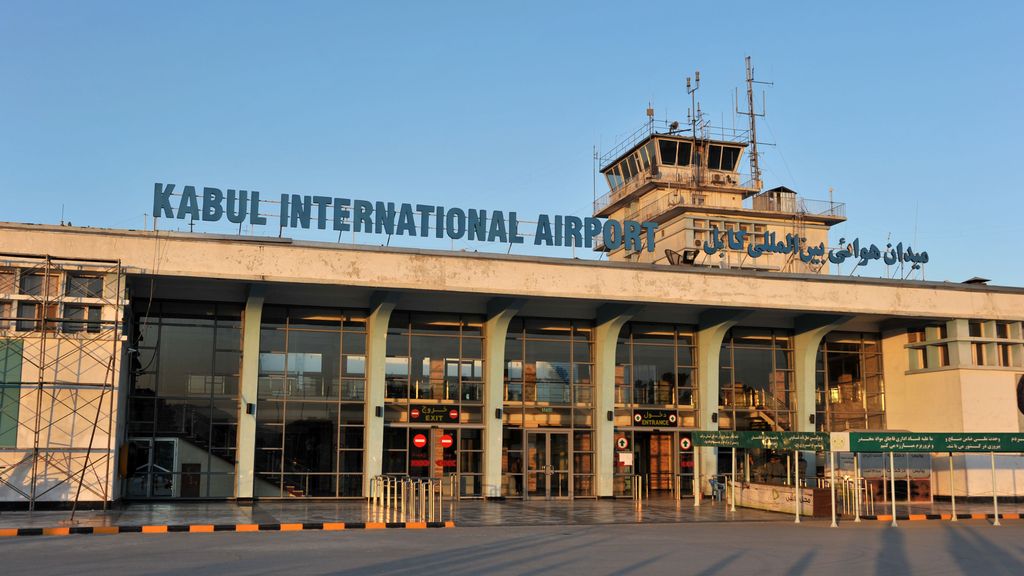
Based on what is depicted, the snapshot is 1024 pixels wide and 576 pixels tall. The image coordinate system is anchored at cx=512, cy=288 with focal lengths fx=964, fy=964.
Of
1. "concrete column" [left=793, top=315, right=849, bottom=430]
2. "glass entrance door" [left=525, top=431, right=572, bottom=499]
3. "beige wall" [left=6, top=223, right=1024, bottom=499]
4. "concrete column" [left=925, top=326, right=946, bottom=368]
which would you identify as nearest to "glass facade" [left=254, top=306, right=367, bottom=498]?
"beige wall" [left=6, top=223, right=1024, bottom=499]

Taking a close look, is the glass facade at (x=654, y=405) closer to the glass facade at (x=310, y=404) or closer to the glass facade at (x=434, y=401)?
the glass facade at (x=434, y=401)

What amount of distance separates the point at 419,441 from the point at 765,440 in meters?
11.2

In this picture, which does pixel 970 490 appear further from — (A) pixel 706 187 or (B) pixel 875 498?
(A) pixel 706 187

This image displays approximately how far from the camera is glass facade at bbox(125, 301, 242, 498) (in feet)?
97.3

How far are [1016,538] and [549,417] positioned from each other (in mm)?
15448

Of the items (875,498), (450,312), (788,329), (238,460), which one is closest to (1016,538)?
(875,498)

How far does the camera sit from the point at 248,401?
29.8m

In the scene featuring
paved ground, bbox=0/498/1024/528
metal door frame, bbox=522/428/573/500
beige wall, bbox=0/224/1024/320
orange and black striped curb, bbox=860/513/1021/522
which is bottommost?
orange and black striped curb, bbox=860/513/1021/522

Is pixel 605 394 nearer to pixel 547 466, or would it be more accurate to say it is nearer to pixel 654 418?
pixel 654 418

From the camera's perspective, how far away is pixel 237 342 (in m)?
31.0

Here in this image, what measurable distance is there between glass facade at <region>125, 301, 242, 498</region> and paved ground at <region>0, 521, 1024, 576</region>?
10.1 m

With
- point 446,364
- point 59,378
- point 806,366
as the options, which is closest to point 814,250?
point 806,366

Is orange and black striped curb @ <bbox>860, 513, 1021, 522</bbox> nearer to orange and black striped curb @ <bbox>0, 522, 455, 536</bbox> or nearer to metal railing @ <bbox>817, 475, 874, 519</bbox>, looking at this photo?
metal railing @ <bbox>817, 475, 874, 519</bbox>

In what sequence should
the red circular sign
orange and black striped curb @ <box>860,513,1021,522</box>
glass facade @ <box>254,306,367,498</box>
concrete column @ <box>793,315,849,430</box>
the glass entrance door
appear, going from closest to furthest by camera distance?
1. orange and black striped curb @ <box>860,513,1021,522</box>
2. glass facade @ <box>254,306,367,498</box>
3. the red circular sign
4. the glass entrance door
5. concrete column @ <box>793,315,849,430</box>
